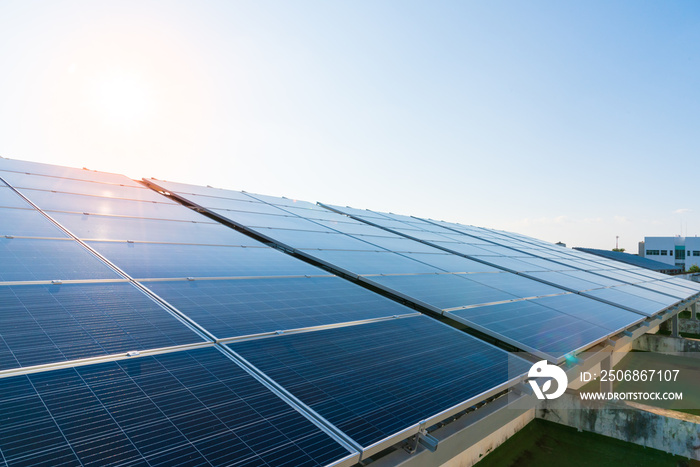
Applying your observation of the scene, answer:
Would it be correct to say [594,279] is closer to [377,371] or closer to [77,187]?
[377,371]

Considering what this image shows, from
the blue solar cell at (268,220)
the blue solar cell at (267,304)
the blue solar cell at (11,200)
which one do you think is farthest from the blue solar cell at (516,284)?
the blue solar cell at (11,200)

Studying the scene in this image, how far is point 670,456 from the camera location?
428 inches

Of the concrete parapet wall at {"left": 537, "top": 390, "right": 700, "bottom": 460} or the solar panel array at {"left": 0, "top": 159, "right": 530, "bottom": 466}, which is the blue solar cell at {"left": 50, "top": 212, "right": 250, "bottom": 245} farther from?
the concrete parapet wall at {"left": 537, "top": 390, "right": 700, "bottom": 460}

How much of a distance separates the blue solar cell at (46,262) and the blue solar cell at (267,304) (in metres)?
1.05

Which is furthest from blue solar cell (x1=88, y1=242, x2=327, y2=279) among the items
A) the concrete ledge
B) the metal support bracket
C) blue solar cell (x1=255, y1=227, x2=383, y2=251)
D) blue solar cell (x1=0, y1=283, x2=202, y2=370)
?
the concrete ledge

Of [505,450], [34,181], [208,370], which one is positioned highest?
[34,181]

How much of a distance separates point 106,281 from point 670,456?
14.6 m

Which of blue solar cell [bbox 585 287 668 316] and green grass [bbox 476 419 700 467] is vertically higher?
blue solar cell [bbox 585 287 668 316]

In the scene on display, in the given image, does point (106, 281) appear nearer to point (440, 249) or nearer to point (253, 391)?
point (253, 391)

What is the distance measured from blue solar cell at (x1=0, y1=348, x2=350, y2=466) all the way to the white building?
419 feet

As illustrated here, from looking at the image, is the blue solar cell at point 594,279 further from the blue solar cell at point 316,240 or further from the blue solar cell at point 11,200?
the blue solar cell at point 11,200

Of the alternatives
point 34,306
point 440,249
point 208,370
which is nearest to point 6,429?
point 208,370

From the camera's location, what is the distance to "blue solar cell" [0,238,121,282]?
608 cm

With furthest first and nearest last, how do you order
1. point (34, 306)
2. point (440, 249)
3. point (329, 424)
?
point (440, 249)
point (34, 306)
point (329, 424)
